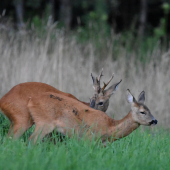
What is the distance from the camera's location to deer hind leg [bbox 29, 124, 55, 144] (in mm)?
4195

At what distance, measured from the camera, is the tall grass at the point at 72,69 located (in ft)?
23.5

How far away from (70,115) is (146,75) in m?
3.87

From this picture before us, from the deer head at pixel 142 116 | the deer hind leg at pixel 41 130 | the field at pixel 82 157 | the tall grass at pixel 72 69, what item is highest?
the tall grass at pixel 72 69

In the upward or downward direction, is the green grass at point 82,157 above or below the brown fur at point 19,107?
below

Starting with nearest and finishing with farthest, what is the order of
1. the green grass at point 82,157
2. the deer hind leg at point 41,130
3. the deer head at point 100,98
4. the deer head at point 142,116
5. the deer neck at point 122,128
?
the green grass at point 82,157
the deer hind leg at point 41,130
the deer neck at point 122,128
the deer head at point 142,116
the deer head at point 100,98

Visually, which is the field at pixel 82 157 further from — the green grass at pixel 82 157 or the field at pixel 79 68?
the field at pixel 79 68

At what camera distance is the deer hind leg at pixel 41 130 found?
4195mm

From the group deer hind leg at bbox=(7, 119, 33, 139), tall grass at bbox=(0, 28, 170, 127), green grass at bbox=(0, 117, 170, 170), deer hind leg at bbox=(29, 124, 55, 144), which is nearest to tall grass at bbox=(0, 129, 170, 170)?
green grass at bbox=(0, 117, 170, 170)

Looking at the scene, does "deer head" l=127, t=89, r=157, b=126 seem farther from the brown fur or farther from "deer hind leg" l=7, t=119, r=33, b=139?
"deer hind leg" l=7, t=119, r=33, b=139

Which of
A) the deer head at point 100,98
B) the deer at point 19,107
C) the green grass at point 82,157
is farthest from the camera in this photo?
the deer head at point 100,98

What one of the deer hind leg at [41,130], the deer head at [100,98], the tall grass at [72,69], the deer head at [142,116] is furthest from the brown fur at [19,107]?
the tall grass at [72,69]

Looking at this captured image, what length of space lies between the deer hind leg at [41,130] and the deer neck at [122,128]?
75 centimetres

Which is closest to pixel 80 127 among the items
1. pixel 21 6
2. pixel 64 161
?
pixel 64 161

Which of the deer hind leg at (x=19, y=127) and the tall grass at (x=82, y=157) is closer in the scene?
the tall grass at (x=82, y=157)
